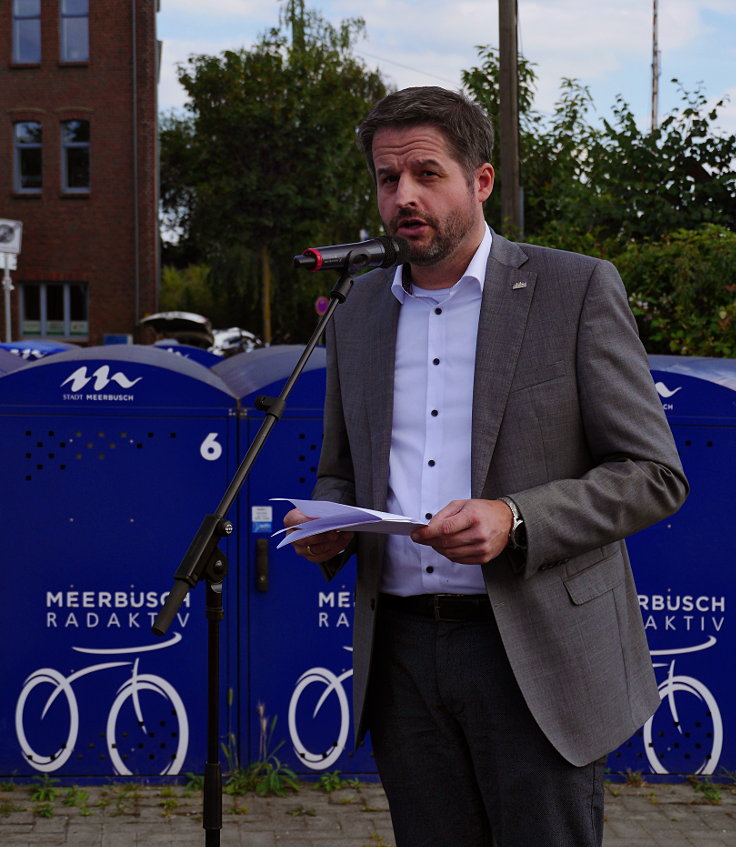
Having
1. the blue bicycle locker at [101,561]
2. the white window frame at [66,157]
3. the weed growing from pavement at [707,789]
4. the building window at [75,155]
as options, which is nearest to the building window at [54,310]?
the white window frame at [66,157]

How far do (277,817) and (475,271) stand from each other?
287 centimetres

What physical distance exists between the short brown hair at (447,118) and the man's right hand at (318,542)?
0.82m

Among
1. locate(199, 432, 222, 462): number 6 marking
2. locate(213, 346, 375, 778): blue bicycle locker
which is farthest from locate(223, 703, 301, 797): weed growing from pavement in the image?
locate(199, 432, 222, 462): number 6 marking

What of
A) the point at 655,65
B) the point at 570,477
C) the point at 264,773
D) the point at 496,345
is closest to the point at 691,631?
the point at 264,773

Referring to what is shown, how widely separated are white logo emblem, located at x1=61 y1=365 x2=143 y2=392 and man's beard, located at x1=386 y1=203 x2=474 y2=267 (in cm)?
255

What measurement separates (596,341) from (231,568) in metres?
2.93

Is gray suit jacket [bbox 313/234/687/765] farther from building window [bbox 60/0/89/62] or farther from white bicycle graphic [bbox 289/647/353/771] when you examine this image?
building window [bbox 60/0/89/62]

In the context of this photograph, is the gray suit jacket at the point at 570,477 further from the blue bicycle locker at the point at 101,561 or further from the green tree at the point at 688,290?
the green tree at the point at 688,290

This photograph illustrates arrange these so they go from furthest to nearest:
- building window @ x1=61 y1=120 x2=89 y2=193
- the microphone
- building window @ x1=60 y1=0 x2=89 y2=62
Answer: building window @ x1=61 y1=120 x2=89 y2=193 → building window @ x1=60 y1=0 x2=89 y2=62 → the microphone

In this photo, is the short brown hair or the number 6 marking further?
the number 6 marking

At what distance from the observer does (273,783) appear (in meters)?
4.84

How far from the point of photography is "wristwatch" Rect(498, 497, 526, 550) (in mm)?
2164

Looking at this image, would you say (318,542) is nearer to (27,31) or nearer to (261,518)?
(261,518)

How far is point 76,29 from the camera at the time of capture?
3055 cm
